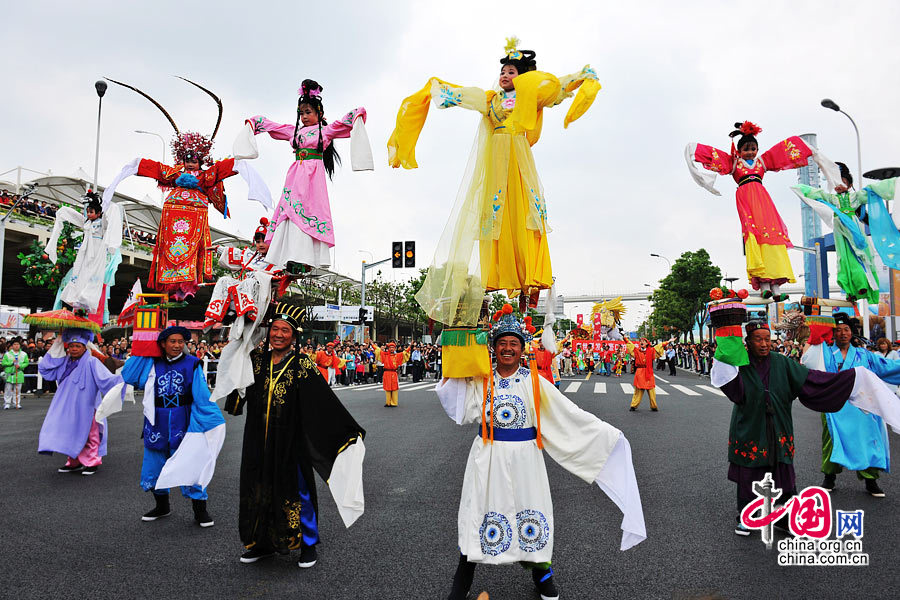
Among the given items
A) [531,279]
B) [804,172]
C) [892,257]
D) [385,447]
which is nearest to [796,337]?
[892,257]

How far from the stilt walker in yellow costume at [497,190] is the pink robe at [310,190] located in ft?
2.63

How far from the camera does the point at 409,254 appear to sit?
18953mm

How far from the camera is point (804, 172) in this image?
85.8 ft

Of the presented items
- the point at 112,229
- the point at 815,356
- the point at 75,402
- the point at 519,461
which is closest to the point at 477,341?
the point at 519,461

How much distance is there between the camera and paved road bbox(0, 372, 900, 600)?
3.52 metres

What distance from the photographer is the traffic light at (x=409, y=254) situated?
18.7 meters

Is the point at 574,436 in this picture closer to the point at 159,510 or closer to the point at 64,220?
the point at 159,510

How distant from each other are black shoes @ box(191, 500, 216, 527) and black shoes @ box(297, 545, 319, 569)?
125cm

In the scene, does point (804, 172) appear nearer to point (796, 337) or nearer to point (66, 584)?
point (796, 337)

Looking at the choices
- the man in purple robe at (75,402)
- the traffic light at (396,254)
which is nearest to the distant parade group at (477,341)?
the man in purple robe at (75,402)

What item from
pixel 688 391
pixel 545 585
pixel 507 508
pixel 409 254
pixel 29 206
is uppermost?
pixel 29 206

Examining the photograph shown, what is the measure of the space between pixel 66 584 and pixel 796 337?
655 centimetres

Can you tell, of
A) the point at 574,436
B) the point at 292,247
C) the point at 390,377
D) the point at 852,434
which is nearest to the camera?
the point at 574,436

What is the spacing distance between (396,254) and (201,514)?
14702mm
